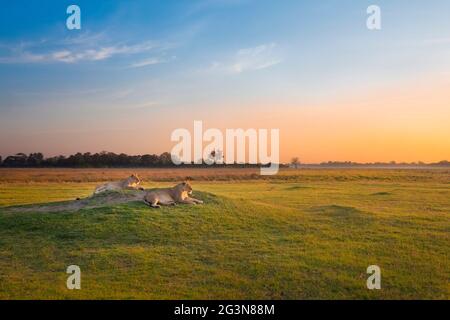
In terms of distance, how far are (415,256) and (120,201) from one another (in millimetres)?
10933

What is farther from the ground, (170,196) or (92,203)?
(170,196)

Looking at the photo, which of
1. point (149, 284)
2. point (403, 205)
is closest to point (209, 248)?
point (149, 284)

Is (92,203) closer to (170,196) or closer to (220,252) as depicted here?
(170,196)

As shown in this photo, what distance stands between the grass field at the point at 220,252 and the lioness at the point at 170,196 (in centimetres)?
58

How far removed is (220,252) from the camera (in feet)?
38.7

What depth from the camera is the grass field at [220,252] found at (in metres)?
8.99

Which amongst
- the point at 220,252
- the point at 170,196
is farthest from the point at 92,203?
the point at 220,252

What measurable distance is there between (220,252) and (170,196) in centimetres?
603

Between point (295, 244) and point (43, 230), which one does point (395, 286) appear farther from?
point (43, 230)

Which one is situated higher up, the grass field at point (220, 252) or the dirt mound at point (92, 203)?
the dirt mound at point (92, 203)

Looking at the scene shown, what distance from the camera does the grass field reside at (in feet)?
29.5

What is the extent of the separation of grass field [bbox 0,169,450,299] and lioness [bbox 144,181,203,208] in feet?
1.89

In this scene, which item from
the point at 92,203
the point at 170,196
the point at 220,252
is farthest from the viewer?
the point at 170,196

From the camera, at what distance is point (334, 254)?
11695 millimetres
